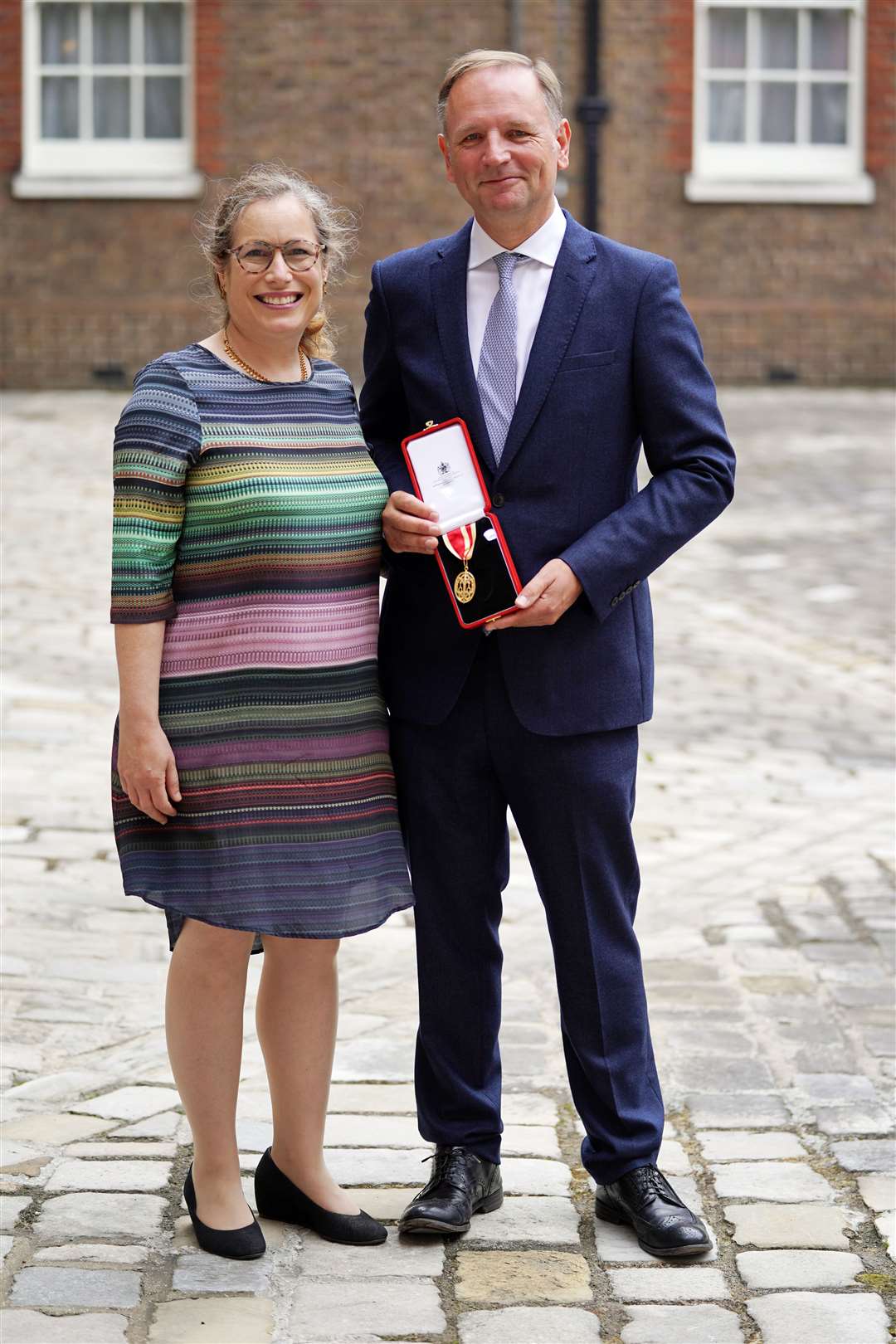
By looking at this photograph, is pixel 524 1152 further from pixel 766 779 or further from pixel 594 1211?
pixel 766 779

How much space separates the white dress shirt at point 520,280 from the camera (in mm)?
3186

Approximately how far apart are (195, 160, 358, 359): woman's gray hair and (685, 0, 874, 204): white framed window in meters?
13.8

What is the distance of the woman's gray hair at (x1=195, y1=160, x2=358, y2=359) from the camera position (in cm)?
313

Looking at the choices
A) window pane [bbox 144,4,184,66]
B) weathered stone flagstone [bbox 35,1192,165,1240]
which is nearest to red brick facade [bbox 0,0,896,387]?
window pane [bbox 144,4,184,66]

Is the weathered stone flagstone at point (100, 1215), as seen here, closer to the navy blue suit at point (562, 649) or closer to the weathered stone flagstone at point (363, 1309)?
the weathered stone flagstone at point (363, 1309)

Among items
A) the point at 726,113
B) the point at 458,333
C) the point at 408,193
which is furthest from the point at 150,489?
the point at 726,113

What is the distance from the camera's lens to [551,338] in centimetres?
314

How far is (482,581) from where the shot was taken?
10.1ft

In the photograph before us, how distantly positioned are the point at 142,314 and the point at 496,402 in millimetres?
13616

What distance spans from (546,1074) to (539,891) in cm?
98

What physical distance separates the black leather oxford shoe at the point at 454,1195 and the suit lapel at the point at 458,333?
4.24 feet

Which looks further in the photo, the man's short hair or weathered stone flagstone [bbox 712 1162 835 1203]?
weathered stone flagstone [bbox 712 1162 835 1203]

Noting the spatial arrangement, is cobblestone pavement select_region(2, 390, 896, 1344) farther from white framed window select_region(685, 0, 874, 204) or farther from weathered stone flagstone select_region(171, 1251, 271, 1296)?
white framed window select_region(685, 0, 874, 204)

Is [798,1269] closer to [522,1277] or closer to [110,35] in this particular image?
[522,1277]
